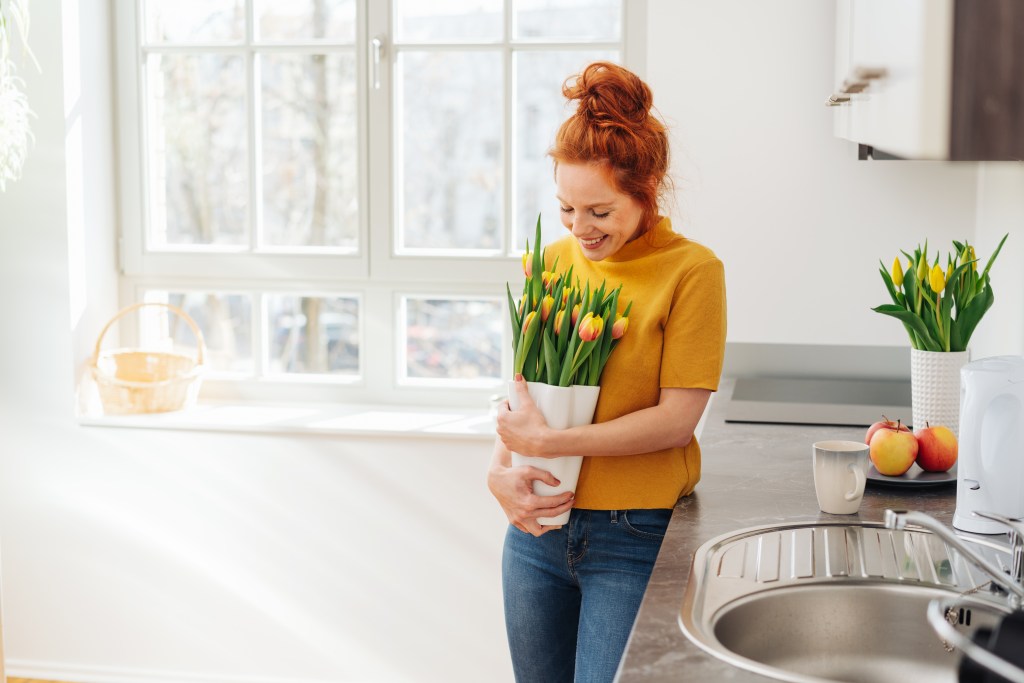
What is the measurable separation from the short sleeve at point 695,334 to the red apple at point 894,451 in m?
0.36

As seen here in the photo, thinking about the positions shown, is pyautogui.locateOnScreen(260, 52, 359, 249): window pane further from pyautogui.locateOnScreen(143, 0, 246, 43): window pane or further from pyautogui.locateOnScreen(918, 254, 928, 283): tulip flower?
pyautogui.locateOnScreen(918, 254, 928, 283): tulip flower

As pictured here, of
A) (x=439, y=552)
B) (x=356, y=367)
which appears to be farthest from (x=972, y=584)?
(x=356, y=367)

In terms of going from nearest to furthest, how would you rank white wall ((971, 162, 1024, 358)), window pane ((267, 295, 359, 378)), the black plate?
1. the black plate
2. white wall ((971, 162, 1024, 358))
3. window pane ((267, 295, 359, 378))

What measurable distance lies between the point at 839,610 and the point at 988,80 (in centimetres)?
71

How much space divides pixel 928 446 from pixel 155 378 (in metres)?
2.38

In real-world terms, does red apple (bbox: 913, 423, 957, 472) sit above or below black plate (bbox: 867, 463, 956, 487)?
above

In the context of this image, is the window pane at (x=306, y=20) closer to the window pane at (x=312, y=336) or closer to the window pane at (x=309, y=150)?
the window pane at (x=309, y=150)

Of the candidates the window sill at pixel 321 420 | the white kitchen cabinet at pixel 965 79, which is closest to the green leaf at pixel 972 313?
the white kitchen cabinet at pixel 965 79

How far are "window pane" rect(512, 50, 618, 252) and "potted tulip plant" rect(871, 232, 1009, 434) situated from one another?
1449 mm

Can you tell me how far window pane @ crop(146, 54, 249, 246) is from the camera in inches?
137

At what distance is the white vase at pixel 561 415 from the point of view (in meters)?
1.63

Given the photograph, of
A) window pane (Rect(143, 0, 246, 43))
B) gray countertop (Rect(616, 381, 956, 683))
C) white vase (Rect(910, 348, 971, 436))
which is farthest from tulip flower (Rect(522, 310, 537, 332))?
window pane (Rect(143, 0, 246, 43))

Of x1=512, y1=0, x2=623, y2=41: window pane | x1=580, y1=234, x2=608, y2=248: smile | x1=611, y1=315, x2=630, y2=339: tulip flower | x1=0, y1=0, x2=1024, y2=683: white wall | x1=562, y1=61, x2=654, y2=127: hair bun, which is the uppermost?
x1=512, y1=0, x2=623, y2=41: window pane

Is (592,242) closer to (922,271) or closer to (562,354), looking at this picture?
(562,354)
